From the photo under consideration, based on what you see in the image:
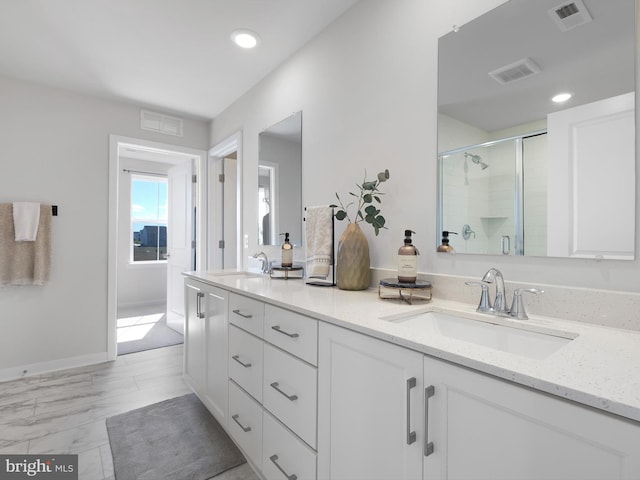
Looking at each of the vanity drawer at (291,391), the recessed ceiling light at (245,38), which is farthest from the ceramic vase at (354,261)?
the recessed ceiling light at (245,38)

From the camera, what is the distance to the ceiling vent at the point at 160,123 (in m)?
3.31

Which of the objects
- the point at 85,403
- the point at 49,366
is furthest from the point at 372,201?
the point at 49,366

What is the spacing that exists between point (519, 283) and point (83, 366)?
138 inches

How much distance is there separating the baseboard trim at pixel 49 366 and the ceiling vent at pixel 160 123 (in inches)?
89.5

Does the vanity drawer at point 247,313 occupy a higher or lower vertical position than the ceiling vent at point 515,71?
lower

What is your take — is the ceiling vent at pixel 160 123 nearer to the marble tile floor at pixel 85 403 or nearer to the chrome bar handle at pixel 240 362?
the marble tile floor at pixel 85 403

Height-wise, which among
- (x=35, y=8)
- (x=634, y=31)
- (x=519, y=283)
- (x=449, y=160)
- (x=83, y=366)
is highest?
(x=35, y=8)

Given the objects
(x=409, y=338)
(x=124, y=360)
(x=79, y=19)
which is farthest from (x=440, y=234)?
(x=124, y=360)

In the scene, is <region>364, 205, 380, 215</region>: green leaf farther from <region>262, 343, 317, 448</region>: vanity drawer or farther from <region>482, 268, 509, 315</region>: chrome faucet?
<region>262, 343, 317, 448</region>: vanity drawer

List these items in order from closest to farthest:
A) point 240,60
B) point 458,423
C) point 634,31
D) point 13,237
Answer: point 458,423, point 634,31, point 240,60, point 13,237

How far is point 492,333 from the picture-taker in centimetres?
Result: 108

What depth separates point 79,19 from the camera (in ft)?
6.49

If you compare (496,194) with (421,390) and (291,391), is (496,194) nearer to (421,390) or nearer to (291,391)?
(421,390)

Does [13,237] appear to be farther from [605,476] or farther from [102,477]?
[605,476]
